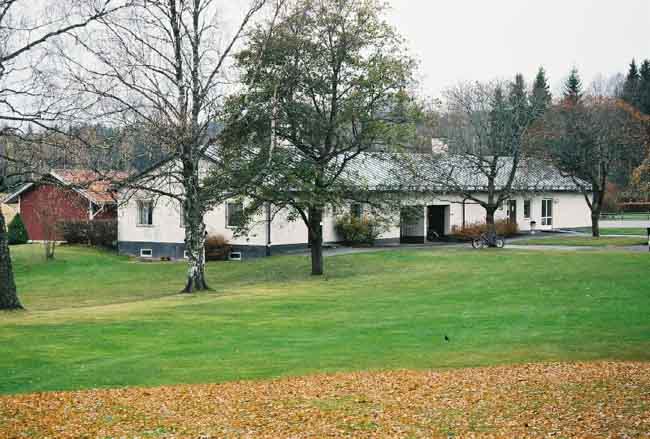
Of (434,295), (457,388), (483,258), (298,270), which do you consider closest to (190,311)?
(434,295)

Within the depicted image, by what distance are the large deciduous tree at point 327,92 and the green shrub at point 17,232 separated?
2193cm

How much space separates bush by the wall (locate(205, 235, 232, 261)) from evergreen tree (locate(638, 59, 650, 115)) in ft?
129

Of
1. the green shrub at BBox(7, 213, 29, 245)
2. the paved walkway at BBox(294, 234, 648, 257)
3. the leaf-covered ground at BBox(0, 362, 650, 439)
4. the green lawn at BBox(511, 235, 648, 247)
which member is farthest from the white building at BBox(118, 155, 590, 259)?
the leaf-covered ground at BBox(0, 362, 650, 439)

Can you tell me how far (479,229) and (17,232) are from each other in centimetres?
2664

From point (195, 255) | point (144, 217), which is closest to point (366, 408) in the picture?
point (195, 255)

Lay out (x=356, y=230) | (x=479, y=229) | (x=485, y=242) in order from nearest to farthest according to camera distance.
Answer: (x=485, y=242) → (x=356, y=230) → (x=479, y=229)

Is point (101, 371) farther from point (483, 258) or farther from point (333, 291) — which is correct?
point (483, 258)

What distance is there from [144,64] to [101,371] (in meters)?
13.3

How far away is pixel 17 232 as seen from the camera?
45.7m

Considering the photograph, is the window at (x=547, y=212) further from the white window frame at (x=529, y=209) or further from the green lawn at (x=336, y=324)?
the green lawn at (x=336, y=324)

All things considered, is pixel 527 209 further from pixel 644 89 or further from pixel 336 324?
pixel 336 324

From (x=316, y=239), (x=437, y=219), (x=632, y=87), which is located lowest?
(x=316, y=239)

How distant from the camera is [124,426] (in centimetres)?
909

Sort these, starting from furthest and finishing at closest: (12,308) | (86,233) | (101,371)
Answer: (86,233) < (12,308) < (101,371)
